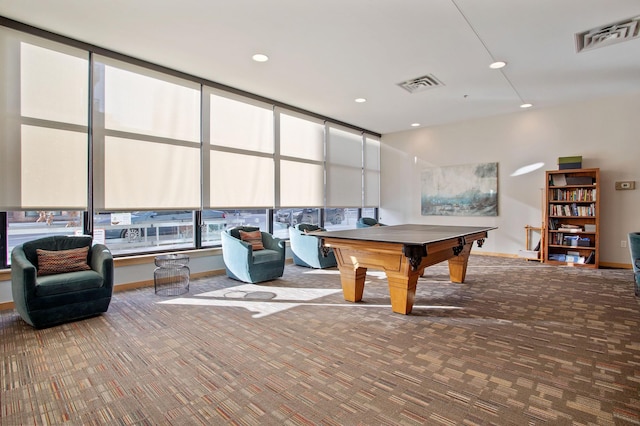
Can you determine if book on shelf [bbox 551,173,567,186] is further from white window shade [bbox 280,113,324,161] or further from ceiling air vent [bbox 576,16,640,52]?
white window shade [bbox 280,113,324,161]

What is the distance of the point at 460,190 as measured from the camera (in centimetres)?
827

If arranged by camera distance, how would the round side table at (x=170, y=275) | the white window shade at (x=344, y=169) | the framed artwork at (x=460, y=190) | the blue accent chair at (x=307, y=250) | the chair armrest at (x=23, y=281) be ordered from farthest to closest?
the white window shade at (x=344, y=169) → the framed artwork at (x=460, y=190) → the blue accent chair at (x=307, y=250) → the round side table at (x=170, y=275) → the chair armrest at (x=23, y=281)

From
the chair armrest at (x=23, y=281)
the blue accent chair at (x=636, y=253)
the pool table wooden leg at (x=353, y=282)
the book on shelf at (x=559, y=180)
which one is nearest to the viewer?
the chair armrest at (x=23, y=281)

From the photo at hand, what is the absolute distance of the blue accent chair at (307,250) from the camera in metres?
6.31

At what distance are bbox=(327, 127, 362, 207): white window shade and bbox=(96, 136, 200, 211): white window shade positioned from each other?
11.4 ft

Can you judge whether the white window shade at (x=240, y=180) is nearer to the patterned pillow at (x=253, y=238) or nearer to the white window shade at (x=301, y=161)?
the white window shade at (x=301, y=161)

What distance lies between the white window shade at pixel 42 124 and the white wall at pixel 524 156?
7284mm

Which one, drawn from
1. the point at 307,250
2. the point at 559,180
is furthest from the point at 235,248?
the point at 559,180

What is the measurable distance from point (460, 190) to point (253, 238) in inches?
210

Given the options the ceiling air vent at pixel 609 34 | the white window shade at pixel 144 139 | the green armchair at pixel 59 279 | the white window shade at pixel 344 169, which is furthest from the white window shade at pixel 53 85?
the ceiling air vent at pixel 609 34

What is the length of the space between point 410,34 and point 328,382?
3.91m

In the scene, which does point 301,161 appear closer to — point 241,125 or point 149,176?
point 241,125

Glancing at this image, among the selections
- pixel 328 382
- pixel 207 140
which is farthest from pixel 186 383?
pixel 207 140

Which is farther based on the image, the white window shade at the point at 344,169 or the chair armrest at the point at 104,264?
the white window shade at the point at 344,169
